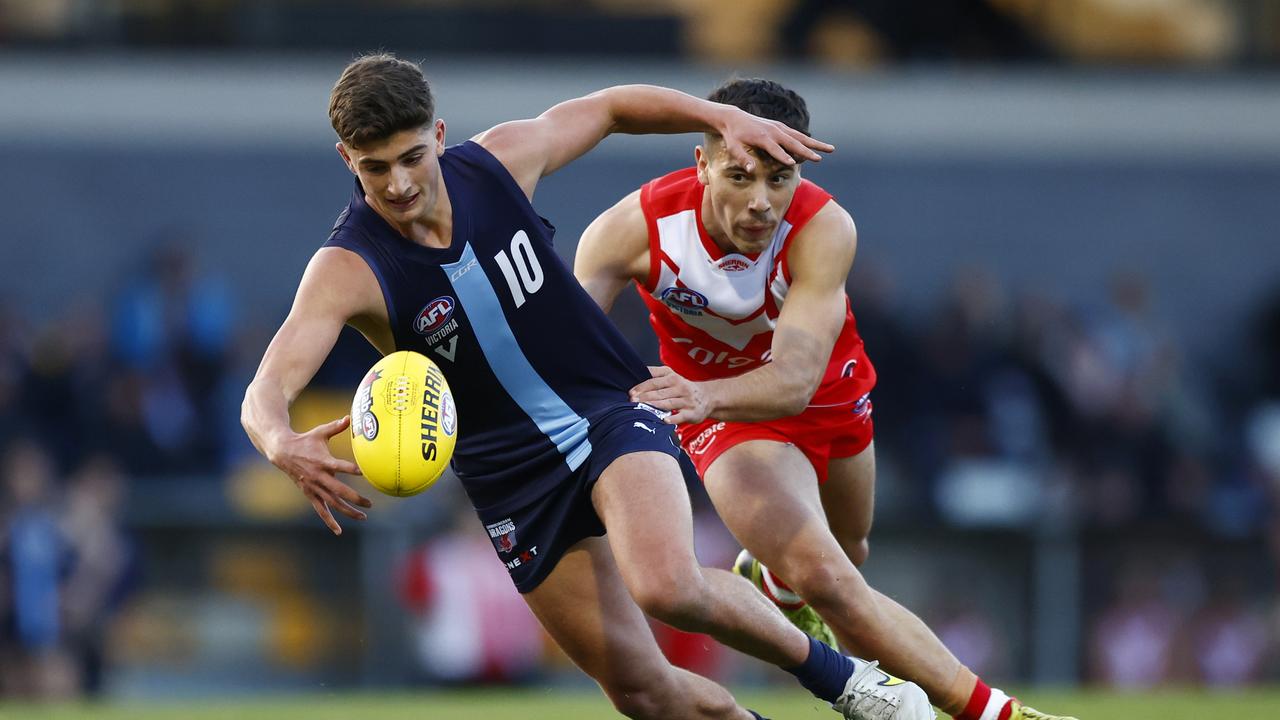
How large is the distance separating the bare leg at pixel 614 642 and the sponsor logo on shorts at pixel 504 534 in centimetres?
18

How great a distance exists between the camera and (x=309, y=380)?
518cm

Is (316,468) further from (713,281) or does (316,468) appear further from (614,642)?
(713,281)

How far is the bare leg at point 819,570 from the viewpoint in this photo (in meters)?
6.22

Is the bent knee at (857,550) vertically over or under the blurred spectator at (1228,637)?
over

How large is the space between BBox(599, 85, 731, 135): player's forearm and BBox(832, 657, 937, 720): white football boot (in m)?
1.97

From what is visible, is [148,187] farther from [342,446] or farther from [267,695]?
[267,695]

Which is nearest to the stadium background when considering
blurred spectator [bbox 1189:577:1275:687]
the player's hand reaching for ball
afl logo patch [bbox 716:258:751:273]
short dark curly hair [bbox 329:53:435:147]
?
blurred spectator [bbox 1189:577:1275:687]

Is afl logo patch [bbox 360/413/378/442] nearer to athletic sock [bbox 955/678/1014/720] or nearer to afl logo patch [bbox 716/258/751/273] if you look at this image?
afl logo patch [bbox 716/258/751/273]

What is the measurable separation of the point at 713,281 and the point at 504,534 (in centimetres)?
126

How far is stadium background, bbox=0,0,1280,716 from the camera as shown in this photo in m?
12.8

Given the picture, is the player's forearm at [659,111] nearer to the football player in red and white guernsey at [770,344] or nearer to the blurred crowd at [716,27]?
the football player in red and white guernsey at [770,344]

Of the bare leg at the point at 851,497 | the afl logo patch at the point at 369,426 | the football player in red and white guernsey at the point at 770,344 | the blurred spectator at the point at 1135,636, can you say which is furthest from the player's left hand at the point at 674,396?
the blurred spectator at the point at 1135,636

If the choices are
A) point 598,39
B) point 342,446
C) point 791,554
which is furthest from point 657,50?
point 791,554

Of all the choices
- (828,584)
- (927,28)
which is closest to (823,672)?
(828,584)
